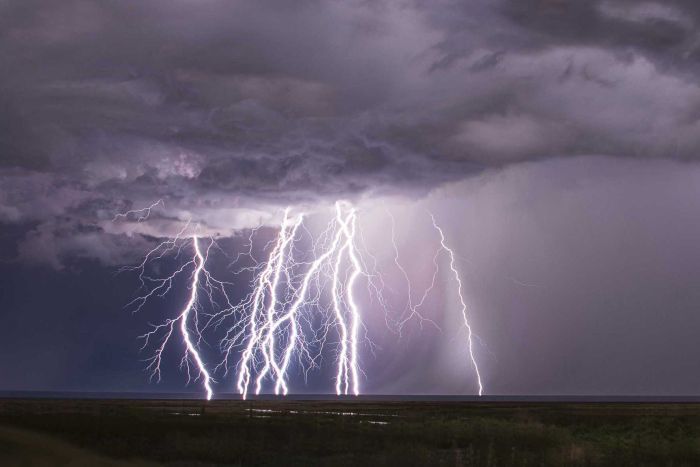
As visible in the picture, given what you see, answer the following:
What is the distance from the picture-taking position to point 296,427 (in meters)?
35.2

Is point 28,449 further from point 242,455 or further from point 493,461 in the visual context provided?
point 493,461

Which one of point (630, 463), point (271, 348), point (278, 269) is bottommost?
point (630, 463)

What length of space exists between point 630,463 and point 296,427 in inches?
565

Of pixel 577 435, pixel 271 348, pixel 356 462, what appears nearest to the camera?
pixel 356 462

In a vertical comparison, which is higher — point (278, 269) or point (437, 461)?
point (278, 269)

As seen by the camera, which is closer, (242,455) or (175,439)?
(242,455)

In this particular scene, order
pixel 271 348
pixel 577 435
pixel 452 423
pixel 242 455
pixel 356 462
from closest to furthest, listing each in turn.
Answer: pixel 356 462, pixel 242 455, pixel 577 435, pixel 452 423, pixel 271 348

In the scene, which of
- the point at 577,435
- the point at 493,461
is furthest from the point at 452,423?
the point at 493,461

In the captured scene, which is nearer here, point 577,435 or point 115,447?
point 115,447

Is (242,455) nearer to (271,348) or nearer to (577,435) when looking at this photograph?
(577,435)

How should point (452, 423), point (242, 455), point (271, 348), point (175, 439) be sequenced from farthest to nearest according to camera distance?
A: 1. point (271, 348)
2. point (452, 423)
3. point (175, 439)
4. point (242, 455)

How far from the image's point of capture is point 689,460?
25406 mm

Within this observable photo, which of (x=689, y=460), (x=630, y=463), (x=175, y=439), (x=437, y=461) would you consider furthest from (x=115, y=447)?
(x=689, y=460)

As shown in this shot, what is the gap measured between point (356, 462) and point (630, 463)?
294 inches
